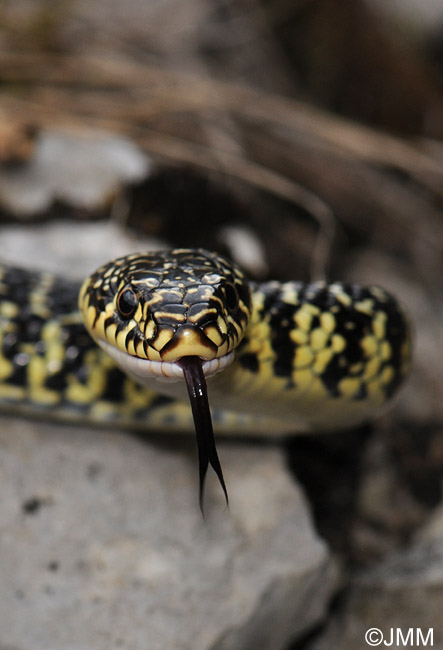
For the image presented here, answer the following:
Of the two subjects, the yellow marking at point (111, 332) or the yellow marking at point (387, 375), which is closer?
the yellow marking at point (111, 332)

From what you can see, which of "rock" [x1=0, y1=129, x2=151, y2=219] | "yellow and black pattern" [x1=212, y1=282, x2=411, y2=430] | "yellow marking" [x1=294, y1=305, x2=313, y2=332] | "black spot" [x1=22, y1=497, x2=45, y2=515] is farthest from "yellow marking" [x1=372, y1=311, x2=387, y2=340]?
"rock" [x1=0, y1=129, x2=151, y2=219]

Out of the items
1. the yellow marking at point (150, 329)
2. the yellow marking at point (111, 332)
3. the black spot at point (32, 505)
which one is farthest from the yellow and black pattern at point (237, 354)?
the black spot at point (32, 505)

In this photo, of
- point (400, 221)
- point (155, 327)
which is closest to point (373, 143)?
point (400, 221)

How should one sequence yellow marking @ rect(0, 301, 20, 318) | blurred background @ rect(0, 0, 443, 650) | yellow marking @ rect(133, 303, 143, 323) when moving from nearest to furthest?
yellow marking @ rect(133, 303, 143, 323)
yellow marking @ rect(0, 301, 20, 318)
blurred background @ rect(0, 0, 443, 650)

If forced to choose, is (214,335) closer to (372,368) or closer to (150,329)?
(150,329)

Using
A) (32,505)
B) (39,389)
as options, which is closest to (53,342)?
(39,389)

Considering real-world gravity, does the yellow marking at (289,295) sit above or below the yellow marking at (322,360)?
above

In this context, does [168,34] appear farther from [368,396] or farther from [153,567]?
[153,567]

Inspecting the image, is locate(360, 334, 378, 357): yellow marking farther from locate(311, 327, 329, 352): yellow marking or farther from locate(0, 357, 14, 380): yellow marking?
locate(0, 357, 14, 380): yellow marking

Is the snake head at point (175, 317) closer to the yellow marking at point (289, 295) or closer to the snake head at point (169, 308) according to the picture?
the snake head at point (169, 308)
